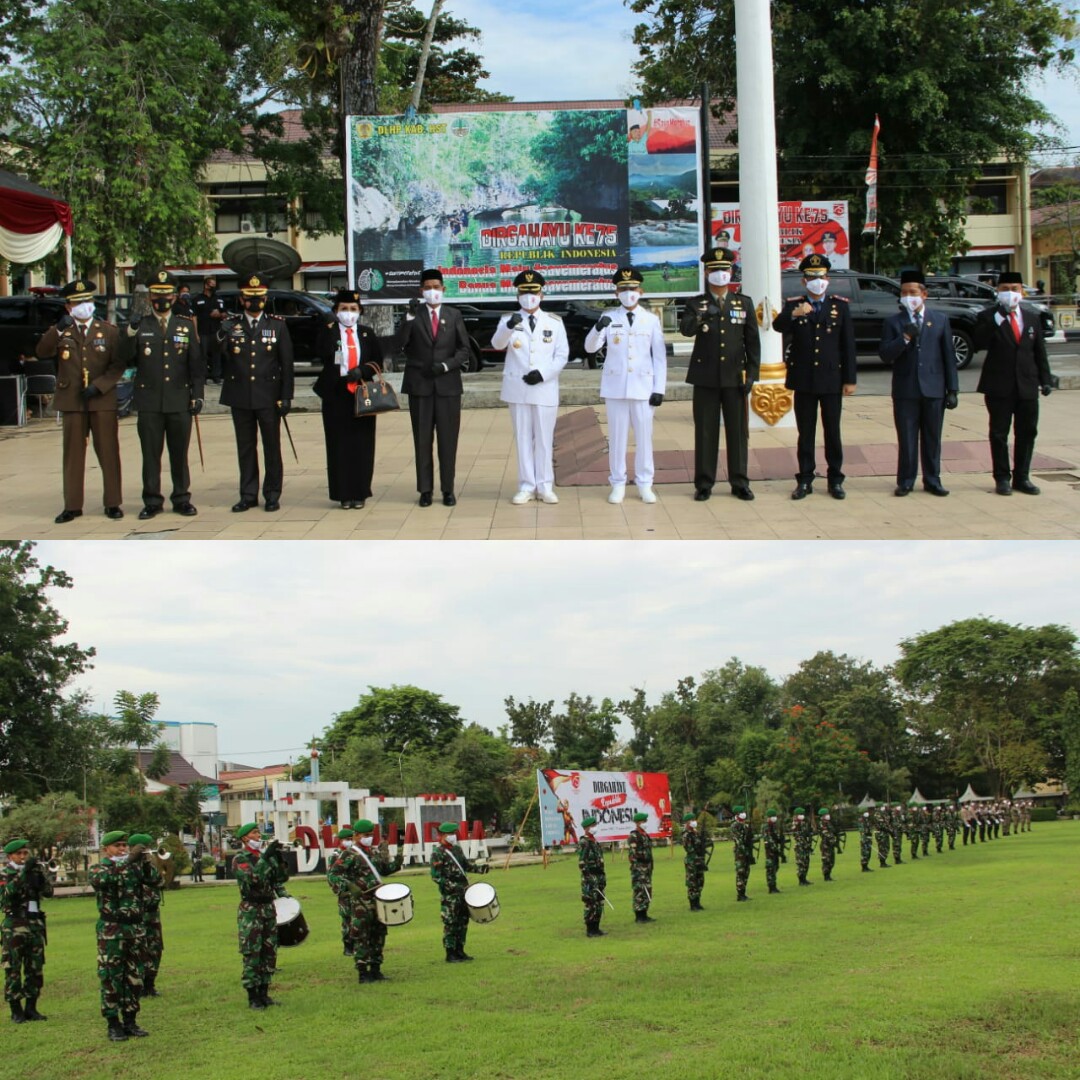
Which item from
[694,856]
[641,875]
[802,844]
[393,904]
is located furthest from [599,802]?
[393,904]

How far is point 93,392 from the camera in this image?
11070 millimetres

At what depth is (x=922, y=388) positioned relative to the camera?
36.6 ft

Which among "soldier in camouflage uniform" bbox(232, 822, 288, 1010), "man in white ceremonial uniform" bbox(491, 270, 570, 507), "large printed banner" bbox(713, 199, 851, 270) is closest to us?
"soldier in camouflage uniform" bbox(232, 822, 288, 1010)

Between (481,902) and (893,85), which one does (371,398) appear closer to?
(481,902)

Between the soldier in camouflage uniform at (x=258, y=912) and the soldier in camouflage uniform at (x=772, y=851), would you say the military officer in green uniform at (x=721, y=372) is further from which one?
the soldier in camouflage uniform at (x=772, y=851)

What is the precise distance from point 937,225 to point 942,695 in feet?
40.1

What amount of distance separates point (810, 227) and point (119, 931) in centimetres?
2397

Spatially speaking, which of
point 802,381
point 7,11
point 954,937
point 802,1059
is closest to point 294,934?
point 802,1059

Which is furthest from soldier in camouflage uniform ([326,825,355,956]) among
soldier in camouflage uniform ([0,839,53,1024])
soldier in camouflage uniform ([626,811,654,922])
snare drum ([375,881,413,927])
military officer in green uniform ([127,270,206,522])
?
soldier in camouflage uniform ([626,811,654,922])

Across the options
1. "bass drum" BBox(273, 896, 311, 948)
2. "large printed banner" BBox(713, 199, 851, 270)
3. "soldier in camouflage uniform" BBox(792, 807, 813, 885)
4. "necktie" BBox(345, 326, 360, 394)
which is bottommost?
"soldier in camouflage uniform" BBox(792, 807, 813, 885)

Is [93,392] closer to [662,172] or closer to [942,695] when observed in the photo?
[662,172]

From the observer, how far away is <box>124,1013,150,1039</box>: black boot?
25.6 ft

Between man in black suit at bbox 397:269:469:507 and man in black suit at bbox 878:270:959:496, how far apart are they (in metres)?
3.53

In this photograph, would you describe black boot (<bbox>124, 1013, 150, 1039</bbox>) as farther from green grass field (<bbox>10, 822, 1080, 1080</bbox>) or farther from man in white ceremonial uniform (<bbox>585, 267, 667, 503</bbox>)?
man in white ceremonial uniform (<bbox>585, 267, 667, 503</bbox>)
